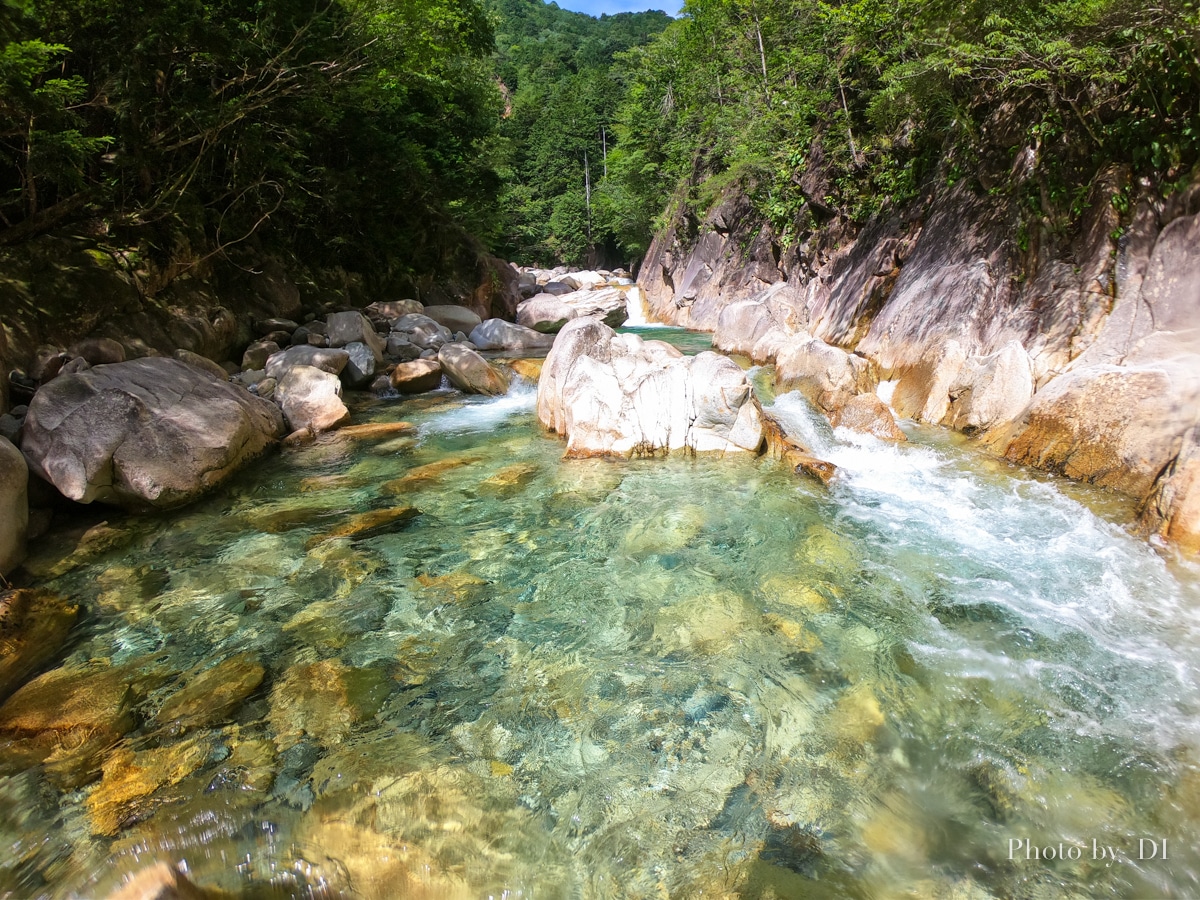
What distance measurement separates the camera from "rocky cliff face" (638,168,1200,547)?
5.05 m

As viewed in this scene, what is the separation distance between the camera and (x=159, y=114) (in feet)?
25.5

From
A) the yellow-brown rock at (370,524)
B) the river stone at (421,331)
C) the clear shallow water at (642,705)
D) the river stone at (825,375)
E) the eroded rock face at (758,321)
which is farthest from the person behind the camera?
the eroded rock face at (758,321)

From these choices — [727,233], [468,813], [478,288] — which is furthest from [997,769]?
[727,233]

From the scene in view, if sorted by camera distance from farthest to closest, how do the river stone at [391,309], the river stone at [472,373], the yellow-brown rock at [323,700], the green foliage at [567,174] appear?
the green foliage at [567,174]
the river stone at [391,309]
the river stone at [472,373]
the yellow-brown rock at [323,700]

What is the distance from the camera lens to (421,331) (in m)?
12.8

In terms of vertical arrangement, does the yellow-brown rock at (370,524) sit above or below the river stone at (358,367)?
below

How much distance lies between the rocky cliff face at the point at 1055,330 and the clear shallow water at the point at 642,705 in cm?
62

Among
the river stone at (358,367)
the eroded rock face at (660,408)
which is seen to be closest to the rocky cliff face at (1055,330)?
the eroded rock face at (660,408)

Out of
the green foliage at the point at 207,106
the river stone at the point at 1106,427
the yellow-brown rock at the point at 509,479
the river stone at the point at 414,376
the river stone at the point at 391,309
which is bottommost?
the yellow-brown rock at the point at 509,479

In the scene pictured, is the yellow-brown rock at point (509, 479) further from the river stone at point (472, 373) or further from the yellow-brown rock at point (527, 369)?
the yellow-brown rock at point (527, 369)

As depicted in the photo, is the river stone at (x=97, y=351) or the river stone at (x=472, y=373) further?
the river stone at (x=472, y=373)

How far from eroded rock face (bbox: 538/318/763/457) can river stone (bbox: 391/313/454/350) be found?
246 inches

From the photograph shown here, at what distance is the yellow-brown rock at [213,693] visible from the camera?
3002 mm

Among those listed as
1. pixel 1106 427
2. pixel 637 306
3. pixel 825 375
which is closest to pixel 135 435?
pixel 825 375
